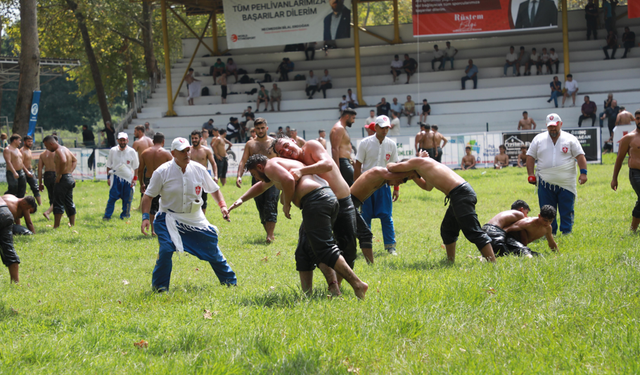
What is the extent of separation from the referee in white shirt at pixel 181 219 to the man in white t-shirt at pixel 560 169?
5190 mm

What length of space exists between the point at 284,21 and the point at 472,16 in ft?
28.1

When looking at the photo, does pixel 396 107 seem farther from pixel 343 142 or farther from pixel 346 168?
pixel 343 142

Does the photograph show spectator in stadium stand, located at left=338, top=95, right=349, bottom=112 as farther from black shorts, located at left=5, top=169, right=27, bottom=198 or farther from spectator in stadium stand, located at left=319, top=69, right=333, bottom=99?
black shorts, located at left=5, top=169, right=27, bottom=198

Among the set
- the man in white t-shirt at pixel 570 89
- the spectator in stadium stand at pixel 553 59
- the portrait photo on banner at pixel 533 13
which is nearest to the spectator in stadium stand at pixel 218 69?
the portrait photo on banner at pixel 533 13

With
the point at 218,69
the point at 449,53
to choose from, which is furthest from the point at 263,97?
the point at 449,53

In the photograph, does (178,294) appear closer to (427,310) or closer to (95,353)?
(95,353)

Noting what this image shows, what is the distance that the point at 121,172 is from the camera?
1327 cm

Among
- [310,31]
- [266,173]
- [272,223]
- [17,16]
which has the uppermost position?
[17,16]

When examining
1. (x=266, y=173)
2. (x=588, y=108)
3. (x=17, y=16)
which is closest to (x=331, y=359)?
(x=266, y=173)

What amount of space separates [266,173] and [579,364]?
3.12 m

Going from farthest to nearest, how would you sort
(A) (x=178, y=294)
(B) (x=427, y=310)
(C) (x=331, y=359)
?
(A) (x=178, y=294) → (B) (x=427, y=310) → (C) (x=331, y=359)

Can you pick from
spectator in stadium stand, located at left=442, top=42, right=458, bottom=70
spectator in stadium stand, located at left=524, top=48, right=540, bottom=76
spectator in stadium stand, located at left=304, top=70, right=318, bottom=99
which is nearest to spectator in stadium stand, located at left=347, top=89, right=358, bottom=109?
spectator in stadium stand, located at left=304, top=70, right=318, bottom=99

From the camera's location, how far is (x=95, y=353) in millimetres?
4430

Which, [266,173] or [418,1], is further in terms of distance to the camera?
[418,1]
